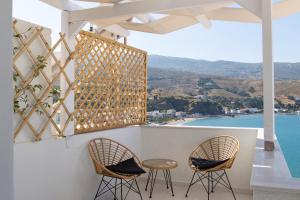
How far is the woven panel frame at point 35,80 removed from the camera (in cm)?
287

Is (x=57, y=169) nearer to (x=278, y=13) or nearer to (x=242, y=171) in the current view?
(x=242, y=171)

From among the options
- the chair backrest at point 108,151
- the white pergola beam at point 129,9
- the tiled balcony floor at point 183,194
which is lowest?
the tiled balcony floor at point 183,194

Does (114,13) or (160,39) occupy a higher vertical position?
(160,39)

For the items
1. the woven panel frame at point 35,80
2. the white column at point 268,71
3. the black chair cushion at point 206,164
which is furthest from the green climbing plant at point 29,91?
the white column at point 268,71

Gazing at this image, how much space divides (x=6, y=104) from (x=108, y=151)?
353 cm

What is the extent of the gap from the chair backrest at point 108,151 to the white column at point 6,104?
122 inches

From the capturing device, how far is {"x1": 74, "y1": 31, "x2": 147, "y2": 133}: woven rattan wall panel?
12.5ft

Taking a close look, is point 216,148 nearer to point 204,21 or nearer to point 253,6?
point 204,21

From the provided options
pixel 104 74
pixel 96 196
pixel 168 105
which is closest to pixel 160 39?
pixel 168 105

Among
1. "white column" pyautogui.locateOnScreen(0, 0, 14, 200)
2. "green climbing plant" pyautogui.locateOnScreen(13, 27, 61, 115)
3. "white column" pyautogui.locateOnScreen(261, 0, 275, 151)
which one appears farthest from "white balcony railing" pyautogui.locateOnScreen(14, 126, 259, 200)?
"white column" pyautogui.locateOnScreen(0, 0, 14, 200)

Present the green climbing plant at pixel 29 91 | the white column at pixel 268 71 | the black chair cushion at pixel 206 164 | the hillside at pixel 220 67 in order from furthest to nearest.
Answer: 1. the hillside at pixel 220 67
2. the black chair cushion at pixel 206 164
3. the white column at pixel 268 71
4. the green climbing plant at pixel 29 91

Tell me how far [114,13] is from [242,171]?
104 inches

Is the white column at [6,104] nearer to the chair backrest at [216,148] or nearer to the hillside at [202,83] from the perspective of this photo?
the chair backrest at [216,148]

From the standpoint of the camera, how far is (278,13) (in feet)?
12.9
